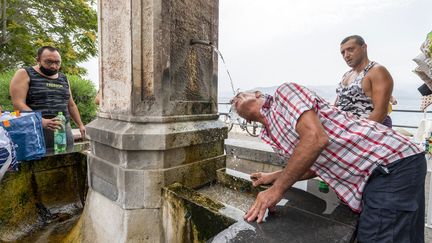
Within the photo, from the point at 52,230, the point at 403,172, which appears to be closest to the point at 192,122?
the point at 403,172

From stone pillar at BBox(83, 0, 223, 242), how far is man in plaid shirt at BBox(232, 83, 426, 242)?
0.97m

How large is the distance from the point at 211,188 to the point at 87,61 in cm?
1201

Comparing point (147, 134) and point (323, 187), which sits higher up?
point (147, 134)

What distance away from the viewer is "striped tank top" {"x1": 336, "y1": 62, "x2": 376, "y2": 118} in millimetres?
2879

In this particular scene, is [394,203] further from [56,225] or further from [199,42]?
[56,225]

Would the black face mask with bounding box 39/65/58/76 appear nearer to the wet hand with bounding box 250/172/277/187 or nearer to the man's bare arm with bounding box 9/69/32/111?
the man's bare arm with bounding box 9/69/32/111

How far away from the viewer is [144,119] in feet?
7.58

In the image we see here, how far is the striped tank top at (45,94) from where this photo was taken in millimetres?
3842

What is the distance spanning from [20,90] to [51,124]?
65 cm

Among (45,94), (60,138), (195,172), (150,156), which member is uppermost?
(45,94)

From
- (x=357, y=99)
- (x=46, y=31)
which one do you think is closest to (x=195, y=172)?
(x=357, y=99)

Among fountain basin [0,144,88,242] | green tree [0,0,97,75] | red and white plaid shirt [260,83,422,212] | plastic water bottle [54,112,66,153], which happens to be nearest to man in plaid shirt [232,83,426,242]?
red and white plaid shirt [260,83,422,212]

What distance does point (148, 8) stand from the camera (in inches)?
88.6

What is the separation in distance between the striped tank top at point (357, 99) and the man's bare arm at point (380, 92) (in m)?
0.10
